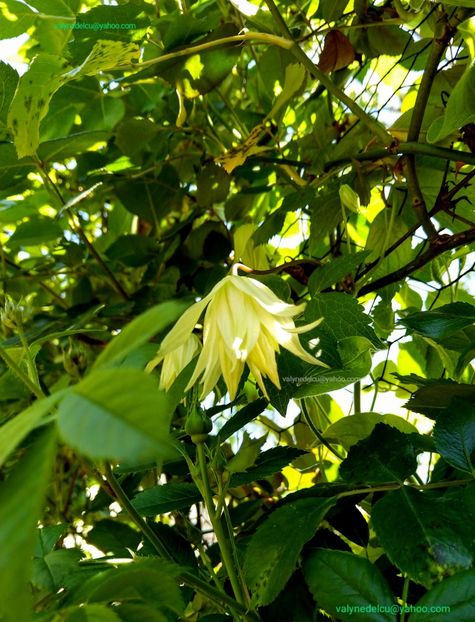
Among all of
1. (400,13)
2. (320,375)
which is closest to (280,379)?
(320,375)

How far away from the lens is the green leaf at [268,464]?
0.53m

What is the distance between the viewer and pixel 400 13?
26.6 inches

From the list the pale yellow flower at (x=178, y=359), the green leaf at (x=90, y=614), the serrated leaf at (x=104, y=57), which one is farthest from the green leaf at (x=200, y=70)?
the green leaf at (x=90, y=614)

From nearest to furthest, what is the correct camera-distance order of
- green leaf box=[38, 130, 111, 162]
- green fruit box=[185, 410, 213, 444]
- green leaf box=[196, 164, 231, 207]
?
green fruit box=[185, 410, 213, 444], green leaf box=[38, 130, 111, 162], green leaf box=[196, 164, 231, 207]

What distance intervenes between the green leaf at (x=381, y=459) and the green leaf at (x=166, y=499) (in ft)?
0.41

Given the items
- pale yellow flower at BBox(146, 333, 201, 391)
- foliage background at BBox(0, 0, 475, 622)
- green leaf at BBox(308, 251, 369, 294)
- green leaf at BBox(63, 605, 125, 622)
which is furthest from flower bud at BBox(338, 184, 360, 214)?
→ green leaf at BBox(63, 605, 125, 622)

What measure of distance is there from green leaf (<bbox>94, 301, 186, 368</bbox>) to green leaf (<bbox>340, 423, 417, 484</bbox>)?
0.24m

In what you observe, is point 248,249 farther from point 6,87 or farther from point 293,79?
point 6,87

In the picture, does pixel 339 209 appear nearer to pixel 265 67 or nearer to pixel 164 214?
pixel 265 67

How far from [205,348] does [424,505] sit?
0.17 m

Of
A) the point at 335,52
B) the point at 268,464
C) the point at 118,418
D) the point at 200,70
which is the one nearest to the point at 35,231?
the point at 200,70

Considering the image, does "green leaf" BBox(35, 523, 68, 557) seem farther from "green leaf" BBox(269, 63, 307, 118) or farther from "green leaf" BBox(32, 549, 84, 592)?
"green leaf" BBox(269, 63, 307, 118)

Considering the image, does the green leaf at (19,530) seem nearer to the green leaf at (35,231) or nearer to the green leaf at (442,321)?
the green leaf at (442,321)

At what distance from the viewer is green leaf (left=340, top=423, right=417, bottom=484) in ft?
1.56
